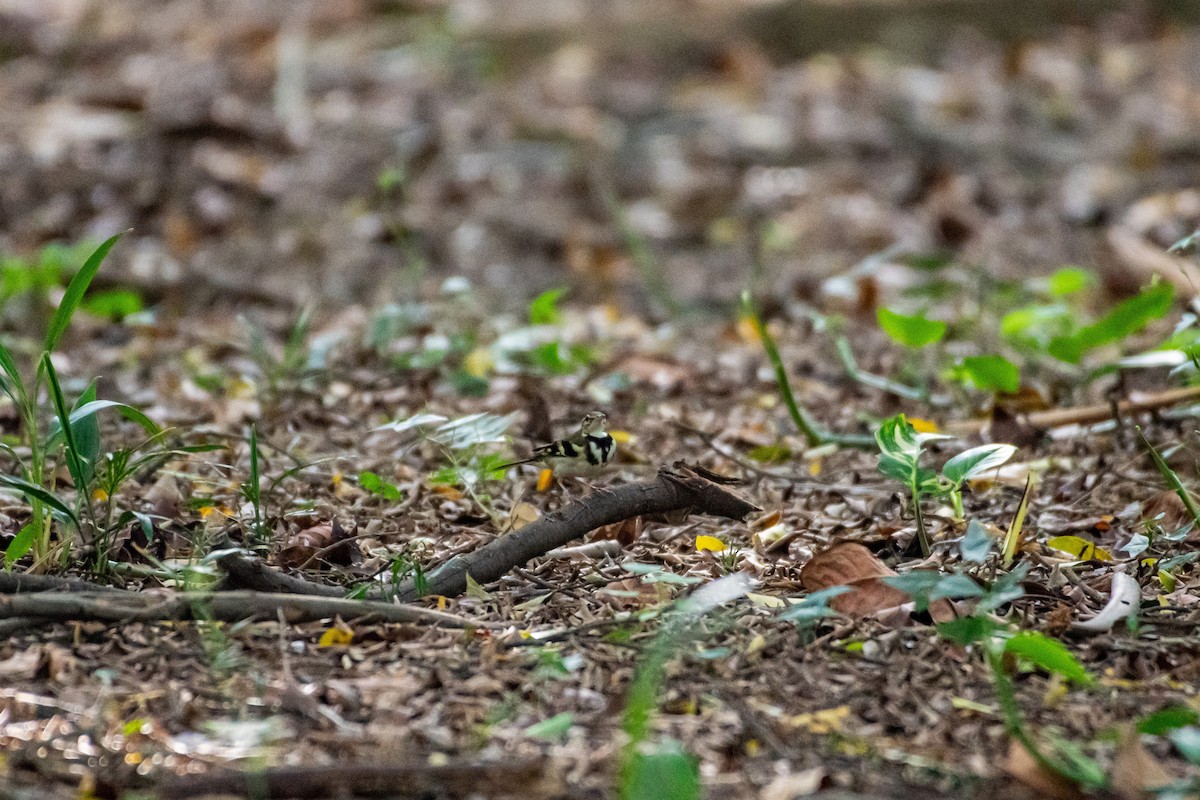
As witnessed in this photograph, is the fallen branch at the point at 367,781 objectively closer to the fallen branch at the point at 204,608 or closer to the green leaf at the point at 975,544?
the fallen branch at the point at 204,608

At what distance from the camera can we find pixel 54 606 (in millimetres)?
1960

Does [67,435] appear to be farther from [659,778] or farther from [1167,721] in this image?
[1167,721]

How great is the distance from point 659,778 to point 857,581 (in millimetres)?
752

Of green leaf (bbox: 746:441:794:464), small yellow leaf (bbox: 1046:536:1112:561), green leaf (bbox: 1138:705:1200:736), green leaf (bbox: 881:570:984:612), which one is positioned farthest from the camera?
green leaf (bbox: 746:441:794:464)

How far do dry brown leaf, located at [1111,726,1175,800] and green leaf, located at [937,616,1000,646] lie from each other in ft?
0.76

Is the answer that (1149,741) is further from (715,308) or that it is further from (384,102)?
(384,102)

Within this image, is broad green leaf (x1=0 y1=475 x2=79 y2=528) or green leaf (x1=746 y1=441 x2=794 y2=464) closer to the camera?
broad green leaf (x1=0 y1=475 x2=79 y2=528)

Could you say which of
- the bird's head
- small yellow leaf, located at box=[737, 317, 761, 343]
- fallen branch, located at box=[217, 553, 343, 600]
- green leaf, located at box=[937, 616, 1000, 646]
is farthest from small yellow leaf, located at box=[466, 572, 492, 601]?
small yellow leaf, located at box=[737, 317, 761, 343]

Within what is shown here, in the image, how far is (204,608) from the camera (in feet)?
6.44

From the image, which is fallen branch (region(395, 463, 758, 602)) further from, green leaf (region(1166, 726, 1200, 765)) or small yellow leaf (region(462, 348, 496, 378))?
small yellow leaf (region(462, 348, 496, 378))

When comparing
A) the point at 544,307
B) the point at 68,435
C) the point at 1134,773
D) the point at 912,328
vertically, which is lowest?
the point at 1134,773

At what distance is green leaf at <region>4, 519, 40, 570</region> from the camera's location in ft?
6.86

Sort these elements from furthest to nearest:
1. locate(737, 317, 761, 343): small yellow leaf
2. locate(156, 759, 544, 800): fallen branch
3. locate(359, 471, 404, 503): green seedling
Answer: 1. locate(737, 317, 761, 343): small yellow leaf
2. locate(359, 471, 404, 503): green seedling
3. locate(156, 759, 544, 800): fallen branch

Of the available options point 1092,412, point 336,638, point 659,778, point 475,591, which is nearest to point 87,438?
point 336,638
